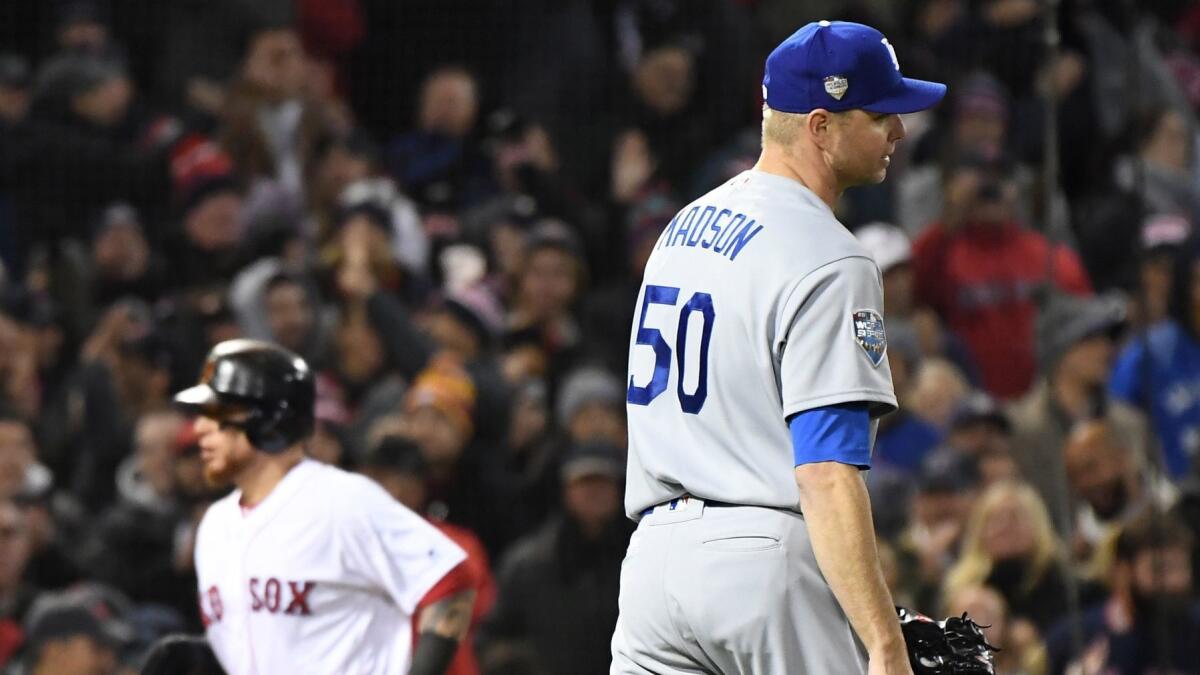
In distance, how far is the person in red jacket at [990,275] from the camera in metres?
7.96

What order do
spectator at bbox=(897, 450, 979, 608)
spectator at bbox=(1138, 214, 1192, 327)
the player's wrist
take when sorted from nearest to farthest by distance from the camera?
the player's wrist < spectator at bbox=(897, 450, 979, 608) < spectator at bbox=(1138, 214, 1192, 327)

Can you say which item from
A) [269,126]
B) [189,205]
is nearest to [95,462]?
[189,205]

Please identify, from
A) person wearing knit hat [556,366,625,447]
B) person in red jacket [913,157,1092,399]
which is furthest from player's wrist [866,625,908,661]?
person in red jacket [913,157,1092,399]

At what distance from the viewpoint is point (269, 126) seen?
28.7ft

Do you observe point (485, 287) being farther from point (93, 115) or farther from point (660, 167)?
point (93, 115)

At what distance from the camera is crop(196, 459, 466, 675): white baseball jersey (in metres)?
4.11

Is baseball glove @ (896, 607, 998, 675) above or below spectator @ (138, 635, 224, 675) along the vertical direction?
above

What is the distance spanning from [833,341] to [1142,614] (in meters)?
3.77

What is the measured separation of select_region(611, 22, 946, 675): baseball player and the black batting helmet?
1355mm

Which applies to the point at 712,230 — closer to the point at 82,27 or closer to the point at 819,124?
the point at 819,124

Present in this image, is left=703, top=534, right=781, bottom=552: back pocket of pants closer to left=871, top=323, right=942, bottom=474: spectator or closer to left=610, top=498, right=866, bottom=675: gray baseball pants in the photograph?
left=610, top=498, right=866, bottom=675: gray baseball pants

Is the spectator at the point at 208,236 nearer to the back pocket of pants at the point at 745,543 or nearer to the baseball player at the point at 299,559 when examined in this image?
the baseball player at the point at 299,559

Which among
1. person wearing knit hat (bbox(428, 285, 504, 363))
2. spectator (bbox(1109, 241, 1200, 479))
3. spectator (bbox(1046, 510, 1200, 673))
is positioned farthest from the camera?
person wearing knit hat (bbox(428, 285, 504, 363))

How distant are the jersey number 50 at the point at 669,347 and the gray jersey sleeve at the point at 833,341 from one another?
126mm
